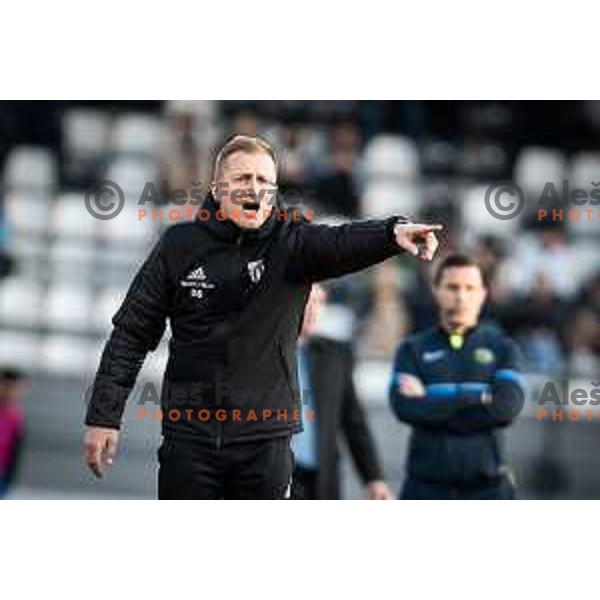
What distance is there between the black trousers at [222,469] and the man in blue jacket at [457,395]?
4.56 ft

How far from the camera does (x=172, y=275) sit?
461 cm

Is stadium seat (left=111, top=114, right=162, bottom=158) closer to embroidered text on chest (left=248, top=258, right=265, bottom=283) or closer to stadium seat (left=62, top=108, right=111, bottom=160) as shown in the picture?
stadium seat (left=62, top=108, right=111, bottom=160)

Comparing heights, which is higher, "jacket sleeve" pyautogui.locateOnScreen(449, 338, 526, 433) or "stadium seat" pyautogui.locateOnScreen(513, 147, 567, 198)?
"stadium seat" pyautogui.locateOnScreen(513, 147, 567, 198)

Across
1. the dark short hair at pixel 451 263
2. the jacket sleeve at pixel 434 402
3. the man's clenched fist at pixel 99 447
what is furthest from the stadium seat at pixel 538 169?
the man's clenched fist at pixel 99 447

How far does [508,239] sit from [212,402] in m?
7.70

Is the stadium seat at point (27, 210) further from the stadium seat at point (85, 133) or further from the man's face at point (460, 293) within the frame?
the man's face at point (460, 293)

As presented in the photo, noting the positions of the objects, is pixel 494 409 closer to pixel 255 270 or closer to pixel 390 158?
pixel 255 270

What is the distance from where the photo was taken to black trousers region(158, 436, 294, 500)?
4543 millimetres

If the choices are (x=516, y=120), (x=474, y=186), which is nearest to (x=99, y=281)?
(x=474, y=186)

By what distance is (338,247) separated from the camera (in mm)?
4523

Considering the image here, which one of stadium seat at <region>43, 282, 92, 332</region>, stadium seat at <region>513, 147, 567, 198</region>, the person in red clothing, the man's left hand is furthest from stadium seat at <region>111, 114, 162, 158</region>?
the man's left hand

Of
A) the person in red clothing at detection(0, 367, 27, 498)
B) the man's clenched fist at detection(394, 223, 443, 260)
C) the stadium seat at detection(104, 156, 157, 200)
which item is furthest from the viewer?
the stadium seat at detection(104, 156, 157, 200)

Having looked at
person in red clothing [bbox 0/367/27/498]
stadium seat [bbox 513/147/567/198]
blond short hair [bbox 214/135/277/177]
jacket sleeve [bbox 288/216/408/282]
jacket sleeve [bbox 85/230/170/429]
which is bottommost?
person in red clothing [bbox 0/367/27/498]

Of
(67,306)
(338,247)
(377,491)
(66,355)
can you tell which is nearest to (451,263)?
(377,491)
